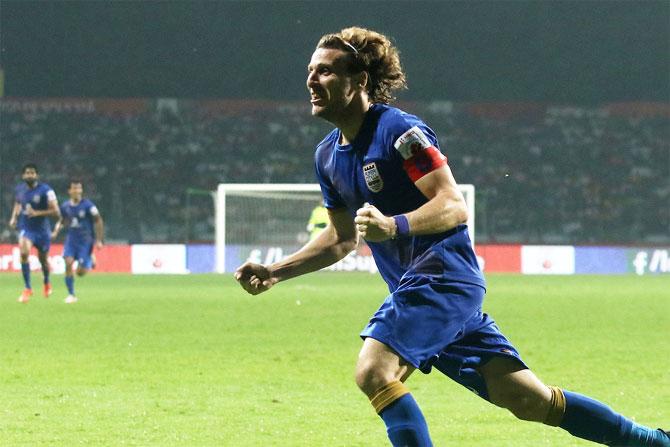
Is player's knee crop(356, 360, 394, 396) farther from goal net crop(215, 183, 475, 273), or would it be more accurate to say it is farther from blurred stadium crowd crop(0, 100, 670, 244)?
blurred stadium crowd crop(0, 100, 670, 244)

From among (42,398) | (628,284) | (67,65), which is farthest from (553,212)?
(42,398)

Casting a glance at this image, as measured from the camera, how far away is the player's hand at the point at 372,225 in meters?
3.77

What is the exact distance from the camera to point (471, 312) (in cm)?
427

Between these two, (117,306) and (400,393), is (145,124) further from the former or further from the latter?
(400,393)

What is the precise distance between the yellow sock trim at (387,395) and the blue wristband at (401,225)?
529 millimetres

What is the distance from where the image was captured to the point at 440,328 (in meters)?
4.15

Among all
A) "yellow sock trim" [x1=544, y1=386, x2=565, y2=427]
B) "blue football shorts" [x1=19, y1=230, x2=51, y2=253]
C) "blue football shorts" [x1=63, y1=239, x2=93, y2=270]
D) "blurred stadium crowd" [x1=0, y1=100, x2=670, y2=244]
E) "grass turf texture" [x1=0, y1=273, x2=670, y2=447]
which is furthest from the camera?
"blurred stadium crowd" [x1=0, y1=100, x2=670, y2=244]

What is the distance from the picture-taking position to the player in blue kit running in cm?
404

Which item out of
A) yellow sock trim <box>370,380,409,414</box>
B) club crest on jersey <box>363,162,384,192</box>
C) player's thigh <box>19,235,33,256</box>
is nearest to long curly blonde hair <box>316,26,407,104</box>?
club crest on jersey <box>363,162,384,192</box>

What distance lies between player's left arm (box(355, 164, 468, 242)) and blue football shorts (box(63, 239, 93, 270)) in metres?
15.3

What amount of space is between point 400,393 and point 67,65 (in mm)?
37466

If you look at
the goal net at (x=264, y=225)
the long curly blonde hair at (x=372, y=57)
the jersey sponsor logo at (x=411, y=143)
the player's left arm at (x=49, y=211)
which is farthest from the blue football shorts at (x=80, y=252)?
the jersey sponsor logo at (x=411, y=143)

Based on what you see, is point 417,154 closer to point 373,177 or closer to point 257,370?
point 373,177

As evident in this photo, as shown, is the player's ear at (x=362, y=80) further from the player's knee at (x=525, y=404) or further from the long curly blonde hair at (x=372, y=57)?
the player's knee at (x=525, y=404)
